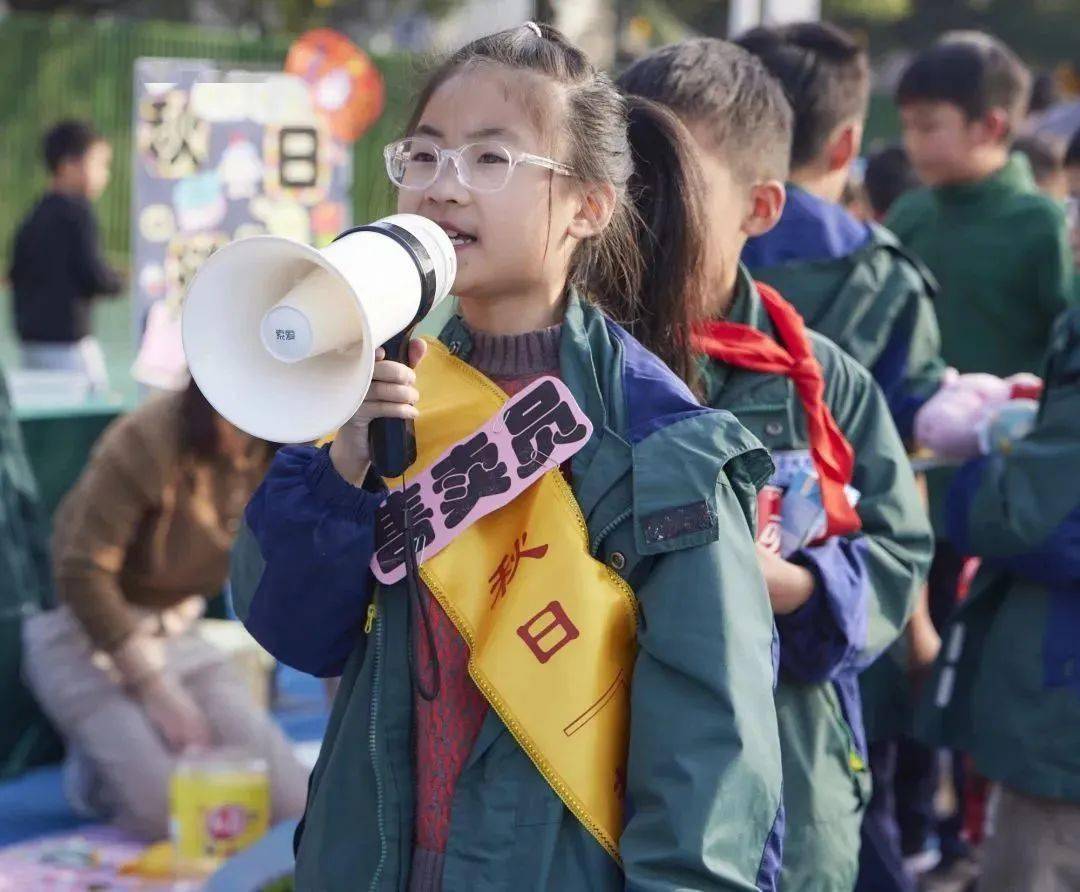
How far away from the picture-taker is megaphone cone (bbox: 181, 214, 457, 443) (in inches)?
71.5

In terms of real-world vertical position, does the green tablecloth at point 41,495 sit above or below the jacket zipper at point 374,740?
below

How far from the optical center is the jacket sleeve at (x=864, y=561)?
254 centimetres

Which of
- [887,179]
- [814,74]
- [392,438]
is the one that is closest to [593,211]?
[392,438]

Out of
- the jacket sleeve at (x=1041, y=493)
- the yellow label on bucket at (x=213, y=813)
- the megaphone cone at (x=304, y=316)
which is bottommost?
the yellow label on bucket at (x=213, y=813)

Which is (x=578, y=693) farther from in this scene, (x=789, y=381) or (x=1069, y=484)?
(x=1069, y=484)

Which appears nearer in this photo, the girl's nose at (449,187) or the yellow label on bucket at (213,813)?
the girl's nose at (449,187)

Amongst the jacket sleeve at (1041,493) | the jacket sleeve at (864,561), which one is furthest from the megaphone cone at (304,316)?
the jacket sleeve at (1041,493)

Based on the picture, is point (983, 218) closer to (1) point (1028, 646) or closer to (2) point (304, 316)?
(1) point (1028, 646)

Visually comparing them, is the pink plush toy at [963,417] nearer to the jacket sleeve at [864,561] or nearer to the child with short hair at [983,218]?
the jacket sleeve at [864,561]

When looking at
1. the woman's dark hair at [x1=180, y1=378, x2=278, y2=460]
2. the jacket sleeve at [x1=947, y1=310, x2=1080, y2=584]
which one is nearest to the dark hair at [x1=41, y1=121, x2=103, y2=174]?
the woman's dark hair at [x1=180, y1=378, x2=278, y2=460]

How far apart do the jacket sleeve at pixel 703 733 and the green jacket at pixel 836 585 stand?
0.58 m

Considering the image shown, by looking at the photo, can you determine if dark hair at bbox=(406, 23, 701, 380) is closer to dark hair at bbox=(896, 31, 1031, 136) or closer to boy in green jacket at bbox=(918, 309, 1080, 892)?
boy in green jacket at bbox=(918, 309, 1080, 892)

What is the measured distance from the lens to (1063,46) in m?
36.9

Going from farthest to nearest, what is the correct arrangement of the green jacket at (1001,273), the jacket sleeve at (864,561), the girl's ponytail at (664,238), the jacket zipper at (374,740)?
1. the green jacket at (1001,273)
2. the jacket sleeve at (864,561)
3. the girl's ponytail at (664,238)
4. the jacket zipper at (374,740)
